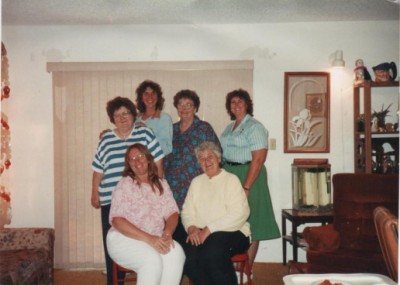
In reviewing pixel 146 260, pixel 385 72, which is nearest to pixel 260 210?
pixel 146 260

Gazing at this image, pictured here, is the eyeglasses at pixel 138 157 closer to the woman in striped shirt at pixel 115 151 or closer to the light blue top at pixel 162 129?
the woman in striped shirt at pixel 115 151

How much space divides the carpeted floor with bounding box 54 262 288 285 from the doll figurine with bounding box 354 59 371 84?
1773 millimetres

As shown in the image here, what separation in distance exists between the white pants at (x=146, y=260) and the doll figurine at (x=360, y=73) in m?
2.26

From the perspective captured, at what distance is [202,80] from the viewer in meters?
4.03

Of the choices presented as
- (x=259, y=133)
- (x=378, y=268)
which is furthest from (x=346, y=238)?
(x=259, y=133)

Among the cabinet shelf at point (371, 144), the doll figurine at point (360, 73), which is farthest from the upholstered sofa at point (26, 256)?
the doll figurine at point (360, 73)

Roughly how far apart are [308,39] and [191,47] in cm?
107

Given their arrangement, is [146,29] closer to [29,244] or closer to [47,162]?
[47,162]

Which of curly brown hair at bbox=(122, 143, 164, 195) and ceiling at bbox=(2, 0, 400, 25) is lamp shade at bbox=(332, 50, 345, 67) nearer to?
ceiling at bbox=(2, 0, 400, 25)

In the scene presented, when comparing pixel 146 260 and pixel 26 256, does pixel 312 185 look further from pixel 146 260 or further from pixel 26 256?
pixel 26 256

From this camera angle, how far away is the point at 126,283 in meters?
3.56

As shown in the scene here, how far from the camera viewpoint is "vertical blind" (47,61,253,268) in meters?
4.02

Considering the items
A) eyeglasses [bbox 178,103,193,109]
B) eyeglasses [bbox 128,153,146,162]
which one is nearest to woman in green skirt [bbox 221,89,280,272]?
eyeglasses [bbox 178,103,193,109]

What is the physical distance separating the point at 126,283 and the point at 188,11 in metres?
2.26
